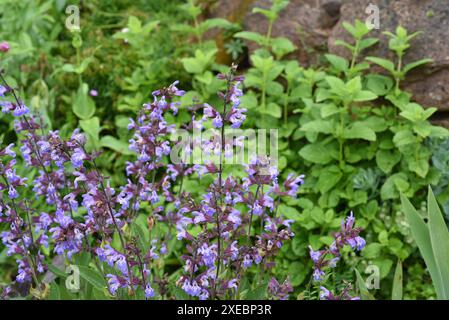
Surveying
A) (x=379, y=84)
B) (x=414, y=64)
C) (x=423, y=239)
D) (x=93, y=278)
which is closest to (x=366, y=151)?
(x=379, y=84)

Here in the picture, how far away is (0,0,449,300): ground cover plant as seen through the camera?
2.49 metres

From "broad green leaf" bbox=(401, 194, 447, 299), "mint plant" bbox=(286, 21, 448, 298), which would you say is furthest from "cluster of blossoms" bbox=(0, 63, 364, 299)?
"mint plant" bbox=(286, 21, 448, 298)

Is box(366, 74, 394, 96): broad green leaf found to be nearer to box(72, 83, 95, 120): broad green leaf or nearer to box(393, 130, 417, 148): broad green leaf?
box(393, 130, 417, 148): broad green leaf

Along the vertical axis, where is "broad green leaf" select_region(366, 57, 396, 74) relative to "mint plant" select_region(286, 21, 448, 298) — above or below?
above

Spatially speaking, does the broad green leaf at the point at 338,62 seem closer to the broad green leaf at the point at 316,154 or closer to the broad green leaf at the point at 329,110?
the broad green leaf at the point at 329,110

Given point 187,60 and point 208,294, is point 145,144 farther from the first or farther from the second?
point 187,60

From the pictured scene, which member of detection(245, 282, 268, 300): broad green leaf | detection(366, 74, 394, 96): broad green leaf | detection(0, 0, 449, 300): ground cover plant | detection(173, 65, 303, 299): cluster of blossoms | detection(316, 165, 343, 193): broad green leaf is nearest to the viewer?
detection(173, 65, 303, 299): cluster of blossoms

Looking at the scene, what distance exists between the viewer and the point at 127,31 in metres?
4.46

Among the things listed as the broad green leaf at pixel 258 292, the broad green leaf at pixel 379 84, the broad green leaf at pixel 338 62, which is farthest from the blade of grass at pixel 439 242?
the broad green leaf at pixel 338 62

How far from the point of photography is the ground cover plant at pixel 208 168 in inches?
97.9

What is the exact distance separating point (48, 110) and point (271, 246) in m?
2.32

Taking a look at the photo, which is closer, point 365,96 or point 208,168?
point 208,168

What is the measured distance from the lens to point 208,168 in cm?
244

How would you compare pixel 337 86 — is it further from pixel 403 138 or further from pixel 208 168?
pixel 208 168
